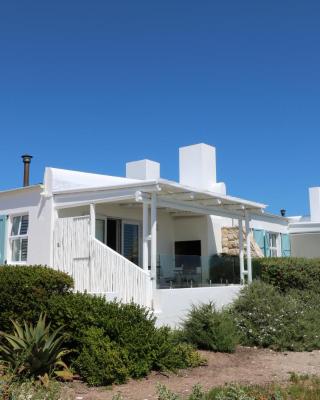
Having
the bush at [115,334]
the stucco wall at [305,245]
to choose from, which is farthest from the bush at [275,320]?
the stucco wall at [305,245]

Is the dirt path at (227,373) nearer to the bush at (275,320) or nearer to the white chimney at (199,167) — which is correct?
Result: the bush at (275,320)

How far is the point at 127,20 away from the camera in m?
13.3

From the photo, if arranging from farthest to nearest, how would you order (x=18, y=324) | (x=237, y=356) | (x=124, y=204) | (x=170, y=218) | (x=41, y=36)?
(x=170, y=218), (x=124, y=204), (x=41, y=36), (x=237, y=356), (x=18, y=324)

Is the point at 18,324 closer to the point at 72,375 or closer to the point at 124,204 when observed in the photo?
the point at 72,375

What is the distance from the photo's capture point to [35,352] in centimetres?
743

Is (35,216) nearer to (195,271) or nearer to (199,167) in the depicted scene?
(195,271)

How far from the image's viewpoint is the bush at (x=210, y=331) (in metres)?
9.97

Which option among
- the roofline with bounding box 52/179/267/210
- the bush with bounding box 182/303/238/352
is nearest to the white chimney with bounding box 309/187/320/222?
the roofline with bounding box 52/179/267/210

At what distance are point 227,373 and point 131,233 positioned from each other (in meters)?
7.86

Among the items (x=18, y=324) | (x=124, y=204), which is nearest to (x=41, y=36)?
(x=124, y=204)

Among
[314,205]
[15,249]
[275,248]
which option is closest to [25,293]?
[15,249]

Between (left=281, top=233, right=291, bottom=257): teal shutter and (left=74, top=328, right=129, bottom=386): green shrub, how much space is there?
15.7 metres

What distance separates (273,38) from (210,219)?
674 centimetres

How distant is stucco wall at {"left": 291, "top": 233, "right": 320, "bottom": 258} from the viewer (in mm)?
23750
